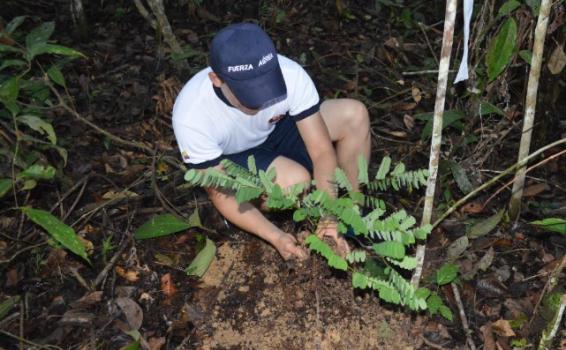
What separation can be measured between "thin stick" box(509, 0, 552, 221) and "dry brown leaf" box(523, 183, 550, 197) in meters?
0.21

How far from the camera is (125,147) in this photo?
3.34 metres

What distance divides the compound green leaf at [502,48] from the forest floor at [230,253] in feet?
1.22

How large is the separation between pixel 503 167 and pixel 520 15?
833 millimetres

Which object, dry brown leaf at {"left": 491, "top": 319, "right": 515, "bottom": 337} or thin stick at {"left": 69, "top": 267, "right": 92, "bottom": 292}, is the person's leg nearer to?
dry brown leaf at {"left": 491, "top": 319, "right": 515, "bottom": 337}

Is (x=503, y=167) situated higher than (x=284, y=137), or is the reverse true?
(x=284, y=137)

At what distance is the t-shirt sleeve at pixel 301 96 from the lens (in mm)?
2516

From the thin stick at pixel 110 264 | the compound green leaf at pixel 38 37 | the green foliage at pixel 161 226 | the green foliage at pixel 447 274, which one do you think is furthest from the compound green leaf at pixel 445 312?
the compound green leaf at pixel 38 37

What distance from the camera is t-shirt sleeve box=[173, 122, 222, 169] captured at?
7.90 feet

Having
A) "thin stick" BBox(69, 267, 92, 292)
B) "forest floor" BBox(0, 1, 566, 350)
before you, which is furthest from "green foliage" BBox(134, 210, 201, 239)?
"thin stick" BBox(69, 267, 92, 292)

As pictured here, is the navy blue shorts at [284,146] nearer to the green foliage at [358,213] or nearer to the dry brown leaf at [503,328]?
the green foliage at [358,213]

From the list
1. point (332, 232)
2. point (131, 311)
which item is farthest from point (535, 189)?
point (131, 311)

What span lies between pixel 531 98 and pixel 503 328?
2.87ft

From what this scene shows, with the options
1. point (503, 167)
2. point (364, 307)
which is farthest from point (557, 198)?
point (364, 307)

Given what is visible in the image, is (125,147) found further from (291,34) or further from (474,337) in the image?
(474,337)
